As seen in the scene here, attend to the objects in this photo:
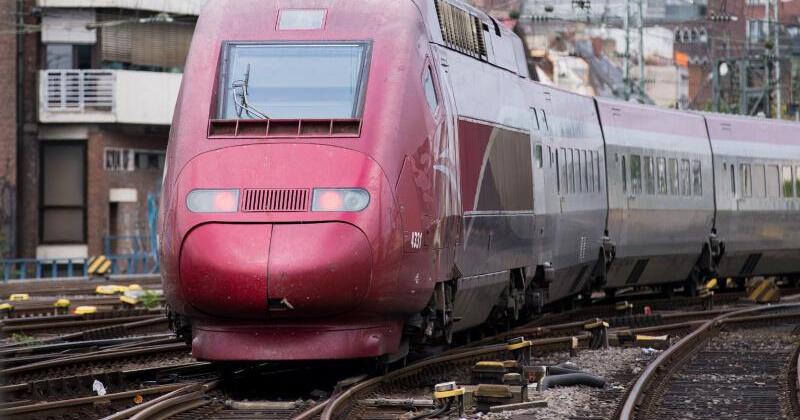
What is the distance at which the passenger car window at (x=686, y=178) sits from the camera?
27250 millimetres

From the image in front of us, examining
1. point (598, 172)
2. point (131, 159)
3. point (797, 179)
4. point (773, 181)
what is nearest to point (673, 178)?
point (598, 172)

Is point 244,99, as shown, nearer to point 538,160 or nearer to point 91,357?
point 91,357

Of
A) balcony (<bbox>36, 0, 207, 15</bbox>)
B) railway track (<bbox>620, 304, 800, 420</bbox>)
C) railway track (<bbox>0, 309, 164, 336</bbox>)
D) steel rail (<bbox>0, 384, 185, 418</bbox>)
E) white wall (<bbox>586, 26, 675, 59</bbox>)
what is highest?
white wall (<bbox>586, 26, 675, 59</bbox>)

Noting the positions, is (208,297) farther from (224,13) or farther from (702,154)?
(702,154)

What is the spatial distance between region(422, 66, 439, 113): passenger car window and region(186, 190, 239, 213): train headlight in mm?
2149

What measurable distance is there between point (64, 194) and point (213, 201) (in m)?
33.3

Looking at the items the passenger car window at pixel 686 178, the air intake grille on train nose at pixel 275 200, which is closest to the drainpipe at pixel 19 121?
the passenger car window at pixel 686 178

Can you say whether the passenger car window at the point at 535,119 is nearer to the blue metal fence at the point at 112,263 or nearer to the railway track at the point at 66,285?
the railway track at the point at 66,285

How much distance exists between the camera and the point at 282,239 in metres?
12.2

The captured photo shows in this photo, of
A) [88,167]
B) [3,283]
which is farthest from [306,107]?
[88,167]

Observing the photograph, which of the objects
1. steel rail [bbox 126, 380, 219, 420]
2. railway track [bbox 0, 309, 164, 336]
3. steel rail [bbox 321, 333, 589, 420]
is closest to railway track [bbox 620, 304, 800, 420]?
steel rail [bbox 321, 333, 589, 420]

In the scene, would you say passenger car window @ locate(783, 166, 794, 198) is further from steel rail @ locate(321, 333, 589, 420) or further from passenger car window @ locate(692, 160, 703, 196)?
steel rail @ locate(321, 333, 589, 420)

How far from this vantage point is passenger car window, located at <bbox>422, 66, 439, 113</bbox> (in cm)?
1379

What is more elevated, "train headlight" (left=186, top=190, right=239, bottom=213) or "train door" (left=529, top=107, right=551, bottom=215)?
"train door" (left=529, top=107, right=551, bottom=215)
